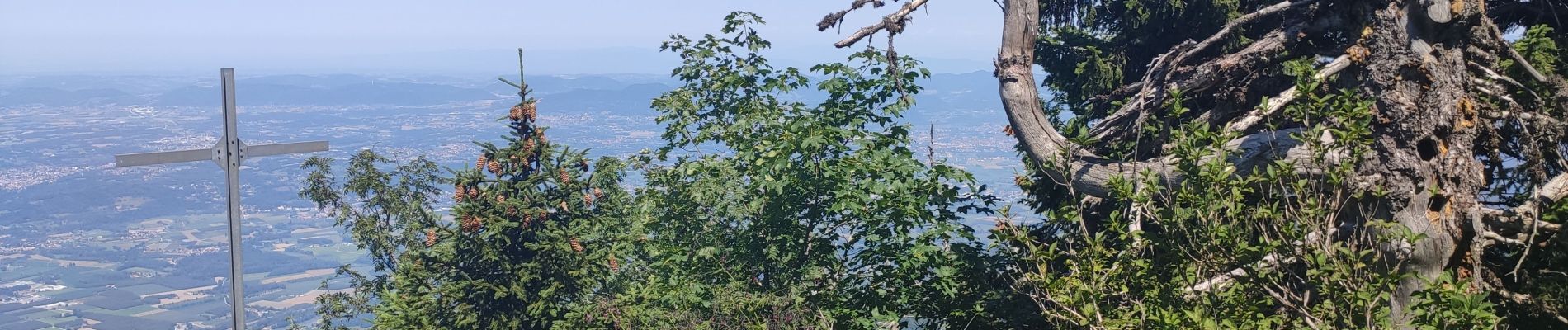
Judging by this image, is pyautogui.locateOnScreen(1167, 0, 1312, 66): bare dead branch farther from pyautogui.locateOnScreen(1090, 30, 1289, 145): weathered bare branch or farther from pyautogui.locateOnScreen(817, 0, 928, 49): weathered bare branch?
pyautogui.locateOnScreen(817, 0, 928, 49): weathered bare branch

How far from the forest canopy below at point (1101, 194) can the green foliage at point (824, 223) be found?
32 millimetres

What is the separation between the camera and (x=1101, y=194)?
7195 millimetres

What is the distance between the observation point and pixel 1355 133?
17.9 feet

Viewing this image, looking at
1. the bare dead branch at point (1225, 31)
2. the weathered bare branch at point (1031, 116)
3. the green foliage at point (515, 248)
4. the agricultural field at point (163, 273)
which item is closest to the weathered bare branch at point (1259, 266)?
the weathered bare branch at point (1031, 116)

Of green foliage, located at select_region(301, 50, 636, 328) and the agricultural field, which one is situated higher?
green foliage, located at select_region(301, 50, 636, 328)

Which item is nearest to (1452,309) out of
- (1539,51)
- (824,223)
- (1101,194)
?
(1101,194)

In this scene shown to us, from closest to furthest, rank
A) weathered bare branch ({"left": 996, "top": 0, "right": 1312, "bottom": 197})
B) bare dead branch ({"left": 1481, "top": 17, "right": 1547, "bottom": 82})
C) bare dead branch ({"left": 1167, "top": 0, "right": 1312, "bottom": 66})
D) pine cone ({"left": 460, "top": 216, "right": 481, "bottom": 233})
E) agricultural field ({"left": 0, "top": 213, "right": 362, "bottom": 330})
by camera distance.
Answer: bare dead branch ({"left": 1481, "top": 17, "right": 1547, "bottom": 82}) < weathered bare branch ({"left": 996, "top": 0, "right": 1312, "bottom": 197}) < bare dead branch ({"left": 1167, "top": 0, "right": 1312, "bottom": 66}) < pine cone ({"left": 460, "top": 216, "right": 481, "bottom": 233}) < agricultural field ({"left": 0, "top": 213, "right": 362, "bottom": 330})

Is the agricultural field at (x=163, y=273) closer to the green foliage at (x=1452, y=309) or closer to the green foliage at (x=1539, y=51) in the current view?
the green foliage at (x=1539, y=51)

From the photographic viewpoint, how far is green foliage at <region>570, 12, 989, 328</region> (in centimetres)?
858

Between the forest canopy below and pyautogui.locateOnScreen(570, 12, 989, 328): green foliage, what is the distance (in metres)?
0.03

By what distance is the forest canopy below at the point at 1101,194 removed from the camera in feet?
18.7

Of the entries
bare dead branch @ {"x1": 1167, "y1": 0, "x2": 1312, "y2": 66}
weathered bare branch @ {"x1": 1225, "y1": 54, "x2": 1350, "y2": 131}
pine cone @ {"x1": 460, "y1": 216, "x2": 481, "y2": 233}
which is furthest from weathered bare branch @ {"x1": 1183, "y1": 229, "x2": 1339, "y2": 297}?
pine cone @ {"x1": 460, "y1": 216, "x2": 481, "y2": 233}

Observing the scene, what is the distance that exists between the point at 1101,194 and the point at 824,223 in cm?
271

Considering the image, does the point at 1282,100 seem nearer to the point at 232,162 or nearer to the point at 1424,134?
the point at 1424,134
